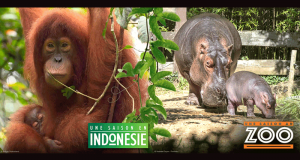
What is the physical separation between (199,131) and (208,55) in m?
0.75

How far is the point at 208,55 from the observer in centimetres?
210

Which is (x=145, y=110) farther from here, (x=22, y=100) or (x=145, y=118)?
(x=22, y=100)

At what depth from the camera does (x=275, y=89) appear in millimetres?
1896

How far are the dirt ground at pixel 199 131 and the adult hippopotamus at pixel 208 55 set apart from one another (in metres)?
0.17

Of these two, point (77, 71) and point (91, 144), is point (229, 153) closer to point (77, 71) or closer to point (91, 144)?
point (91, 144)

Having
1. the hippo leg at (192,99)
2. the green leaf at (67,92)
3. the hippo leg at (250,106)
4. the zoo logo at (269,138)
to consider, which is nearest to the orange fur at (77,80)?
the green leaf at (67,92)

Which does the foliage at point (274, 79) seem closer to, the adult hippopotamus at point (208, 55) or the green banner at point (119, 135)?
the adult hippopotamus at point (208, 55)

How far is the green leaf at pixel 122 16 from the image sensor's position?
93cm

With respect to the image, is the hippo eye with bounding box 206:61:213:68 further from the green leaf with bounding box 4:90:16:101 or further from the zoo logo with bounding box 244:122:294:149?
the green leaf with bounding box 4:90:16:101

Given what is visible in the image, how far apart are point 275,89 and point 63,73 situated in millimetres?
1382

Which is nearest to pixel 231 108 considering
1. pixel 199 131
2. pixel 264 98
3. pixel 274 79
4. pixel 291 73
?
pixel 264 98

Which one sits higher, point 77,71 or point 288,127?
point 77,71

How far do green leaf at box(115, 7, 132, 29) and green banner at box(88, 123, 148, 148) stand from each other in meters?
0.35

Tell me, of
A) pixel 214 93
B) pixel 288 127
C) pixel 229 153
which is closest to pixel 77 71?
pixel 229 153
